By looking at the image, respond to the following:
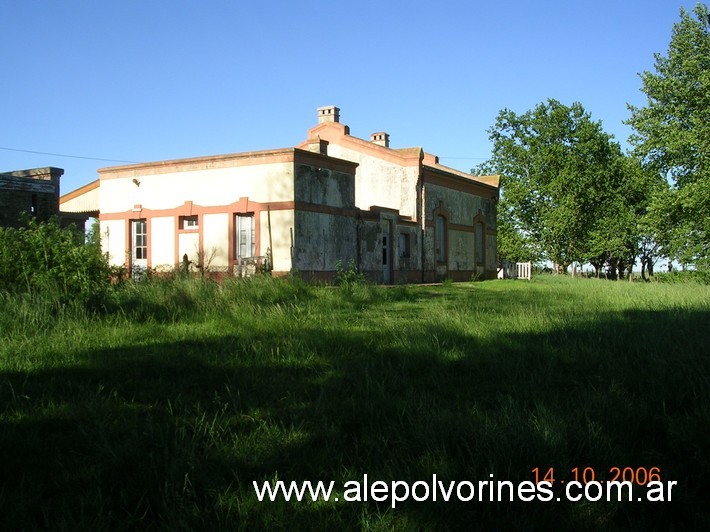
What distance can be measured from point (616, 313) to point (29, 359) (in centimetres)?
787

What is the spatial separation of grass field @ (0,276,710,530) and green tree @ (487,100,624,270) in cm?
3876

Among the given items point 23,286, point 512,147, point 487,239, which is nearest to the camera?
point 23,286

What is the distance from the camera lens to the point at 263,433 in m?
3.90

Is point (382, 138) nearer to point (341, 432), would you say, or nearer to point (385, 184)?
point (385, 184)

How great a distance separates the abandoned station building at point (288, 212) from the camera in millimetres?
21156

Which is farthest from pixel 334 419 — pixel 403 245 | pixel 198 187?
pixel 403 245

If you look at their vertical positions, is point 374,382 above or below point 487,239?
below

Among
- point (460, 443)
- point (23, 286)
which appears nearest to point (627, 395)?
point (460, 443)

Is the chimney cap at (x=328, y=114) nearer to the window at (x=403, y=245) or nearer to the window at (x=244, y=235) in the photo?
the window at (x=403, y=245)

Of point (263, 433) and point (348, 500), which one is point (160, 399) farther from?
point (348, 500)

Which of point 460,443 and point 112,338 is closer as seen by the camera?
point 460,443

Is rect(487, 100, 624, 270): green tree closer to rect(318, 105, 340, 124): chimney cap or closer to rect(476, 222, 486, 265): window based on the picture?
rect(476, 222, 486, 265): window

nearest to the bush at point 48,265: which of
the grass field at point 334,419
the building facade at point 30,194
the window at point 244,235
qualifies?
the grass field at point 334,419

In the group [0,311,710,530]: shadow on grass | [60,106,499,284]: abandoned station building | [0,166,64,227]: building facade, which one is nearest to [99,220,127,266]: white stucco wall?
[60,106,499,284]: abandoned station building
